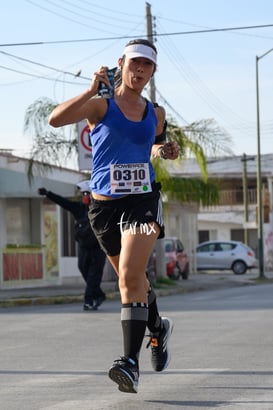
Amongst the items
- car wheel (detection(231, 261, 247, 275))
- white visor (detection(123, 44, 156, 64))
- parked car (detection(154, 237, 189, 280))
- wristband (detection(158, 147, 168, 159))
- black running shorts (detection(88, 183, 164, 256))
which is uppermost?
A: white visor (detection(123, 44, 156, 64))

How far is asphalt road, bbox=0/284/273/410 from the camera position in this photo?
6746mm

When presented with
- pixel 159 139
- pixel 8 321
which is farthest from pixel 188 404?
pixel 8 321

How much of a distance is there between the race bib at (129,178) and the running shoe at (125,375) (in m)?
1.12

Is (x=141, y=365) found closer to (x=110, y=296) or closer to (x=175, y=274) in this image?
(x=110, y=296)

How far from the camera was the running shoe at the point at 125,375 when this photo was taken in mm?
6281

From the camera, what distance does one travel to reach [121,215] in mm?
6891

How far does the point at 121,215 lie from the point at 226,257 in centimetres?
3727

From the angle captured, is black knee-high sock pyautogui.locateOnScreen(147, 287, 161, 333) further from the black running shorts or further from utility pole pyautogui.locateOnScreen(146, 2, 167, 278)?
utility pole pyautogui.locateOnScreen(146, 2, 167, 278)

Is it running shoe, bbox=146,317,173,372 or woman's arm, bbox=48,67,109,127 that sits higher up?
woman's arm, bbox=48,67,109,127

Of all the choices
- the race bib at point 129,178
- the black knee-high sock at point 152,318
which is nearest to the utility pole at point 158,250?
the black knee-high sock at point 152,318

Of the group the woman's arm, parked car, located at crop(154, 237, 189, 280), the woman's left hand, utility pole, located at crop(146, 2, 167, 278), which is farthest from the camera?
parked car, located at crop(154, 237, 189, 280)

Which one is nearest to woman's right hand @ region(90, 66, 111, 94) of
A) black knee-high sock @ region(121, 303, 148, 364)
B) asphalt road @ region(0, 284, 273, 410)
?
black knee-high sock @ region(121, 303, 148, 364)

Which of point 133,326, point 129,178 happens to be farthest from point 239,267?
point 133,326

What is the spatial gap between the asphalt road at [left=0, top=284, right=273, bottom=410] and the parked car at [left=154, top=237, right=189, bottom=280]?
18757 mm
